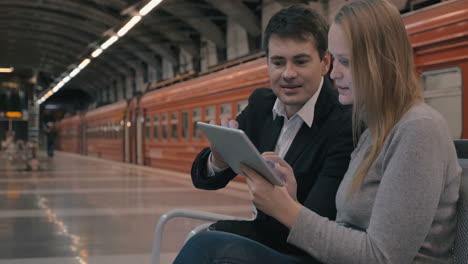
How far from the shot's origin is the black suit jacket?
2.00 meters

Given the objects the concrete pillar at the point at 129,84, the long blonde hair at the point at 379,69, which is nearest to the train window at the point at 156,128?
the long blonde hair at the point at 379,69

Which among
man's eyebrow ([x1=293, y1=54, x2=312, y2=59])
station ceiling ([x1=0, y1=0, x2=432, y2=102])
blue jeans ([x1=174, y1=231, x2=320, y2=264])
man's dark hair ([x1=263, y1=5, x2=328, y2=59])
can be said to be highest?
station ceiling ([x1=0, y1=0, x2=432, y2=102])

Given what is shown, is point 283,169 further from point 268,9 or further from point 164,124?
point 268,9

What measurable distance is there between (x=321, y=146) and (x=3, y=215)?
7045 millimetres

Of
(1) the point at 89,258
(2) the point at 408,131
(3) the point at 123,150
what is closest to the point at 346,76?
(2) the point at 408,131

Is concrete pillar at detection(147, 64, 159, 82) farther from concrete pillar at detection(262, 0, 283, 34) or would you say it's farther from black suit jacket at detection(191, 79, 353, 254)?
black suit jacket at detection(191, 79, 353, 254)

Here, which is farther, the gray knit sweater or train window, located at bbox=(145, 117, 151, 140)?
train window, located at bbox=(145, 117, 151, 140)

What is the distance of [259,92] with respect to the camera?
8.67 feet

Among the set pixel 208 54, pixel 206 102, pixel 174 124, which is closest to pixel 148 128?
pixel 174 124

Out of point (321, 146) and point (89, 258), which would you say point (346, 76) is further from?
point (89, 258)

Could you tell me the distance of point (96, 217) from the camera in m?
8.03

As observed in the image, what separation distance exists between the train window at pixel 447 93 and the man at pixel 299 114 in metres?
3.65

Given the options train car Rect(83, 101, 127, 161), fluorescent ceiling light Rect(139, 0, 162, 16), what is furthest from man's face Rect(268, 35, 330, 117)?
train car Rect(83, 101, 127, 161)

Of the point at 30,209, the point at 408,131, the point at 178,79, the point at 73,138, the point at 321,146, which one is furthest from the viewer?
the point at 73,138
